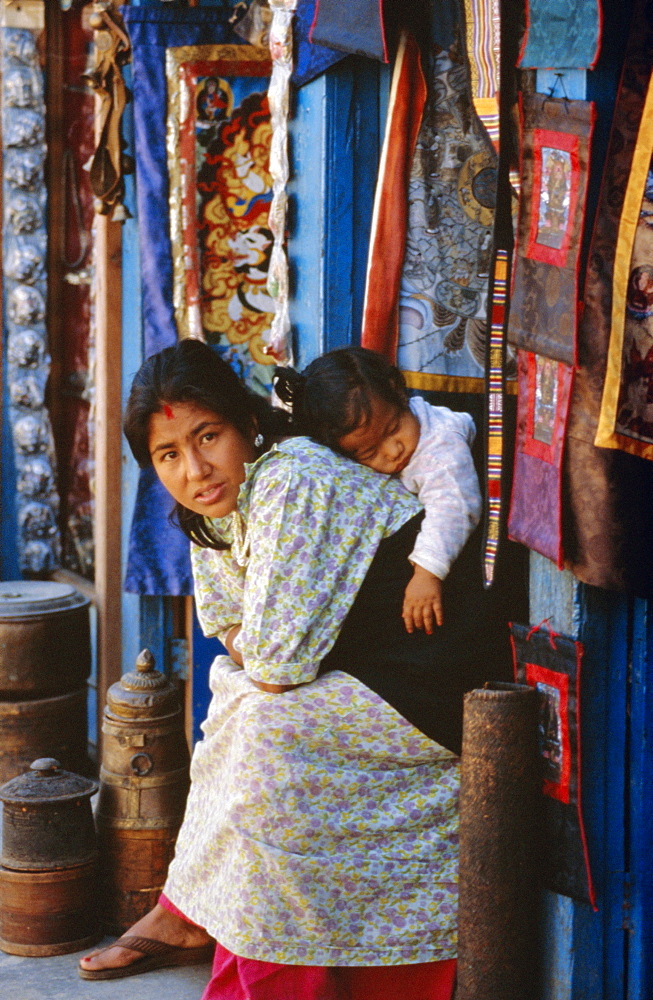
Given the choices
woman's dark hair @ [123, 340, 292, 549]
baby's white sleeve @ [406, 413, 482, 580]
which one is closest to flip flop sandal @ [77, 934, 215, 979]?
woman's dark hair @ [123, 340, 292, 549]

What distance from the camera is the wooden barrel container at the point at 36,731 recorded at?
4.69 meters

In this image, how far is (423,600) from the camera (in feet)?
9.59

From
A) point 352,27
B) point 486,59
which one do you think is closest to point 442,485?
point 486,59

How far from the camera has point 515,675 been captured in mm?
2781

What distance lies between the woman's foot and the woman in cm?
34

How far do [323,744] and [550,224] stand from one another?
4.02 ft

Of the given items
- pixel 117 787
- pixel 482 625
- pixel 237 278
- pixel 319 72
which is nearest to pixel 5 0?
pixel 237 278

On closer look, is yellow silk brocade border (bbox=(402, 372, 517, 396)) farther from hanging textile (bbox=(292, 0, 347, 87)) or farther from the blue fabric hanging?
the blue fabric hanging

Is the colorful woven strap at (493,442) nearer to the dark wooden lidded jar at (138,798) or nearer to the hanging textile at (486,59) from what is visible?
the hanging textile at (486,59)

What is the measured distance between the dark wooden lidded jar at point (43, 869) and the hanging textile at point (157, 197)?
3.51 feet

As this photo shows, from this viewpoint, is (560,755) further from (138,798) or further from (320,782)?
(138,798)

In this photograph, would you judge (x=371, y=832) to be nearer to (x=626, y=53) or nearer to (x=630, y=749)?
(x=630, y=749)

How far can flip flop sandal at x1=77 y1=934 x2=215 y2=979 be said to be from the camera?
339cm

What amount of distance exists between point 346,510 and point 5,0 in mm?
3867
